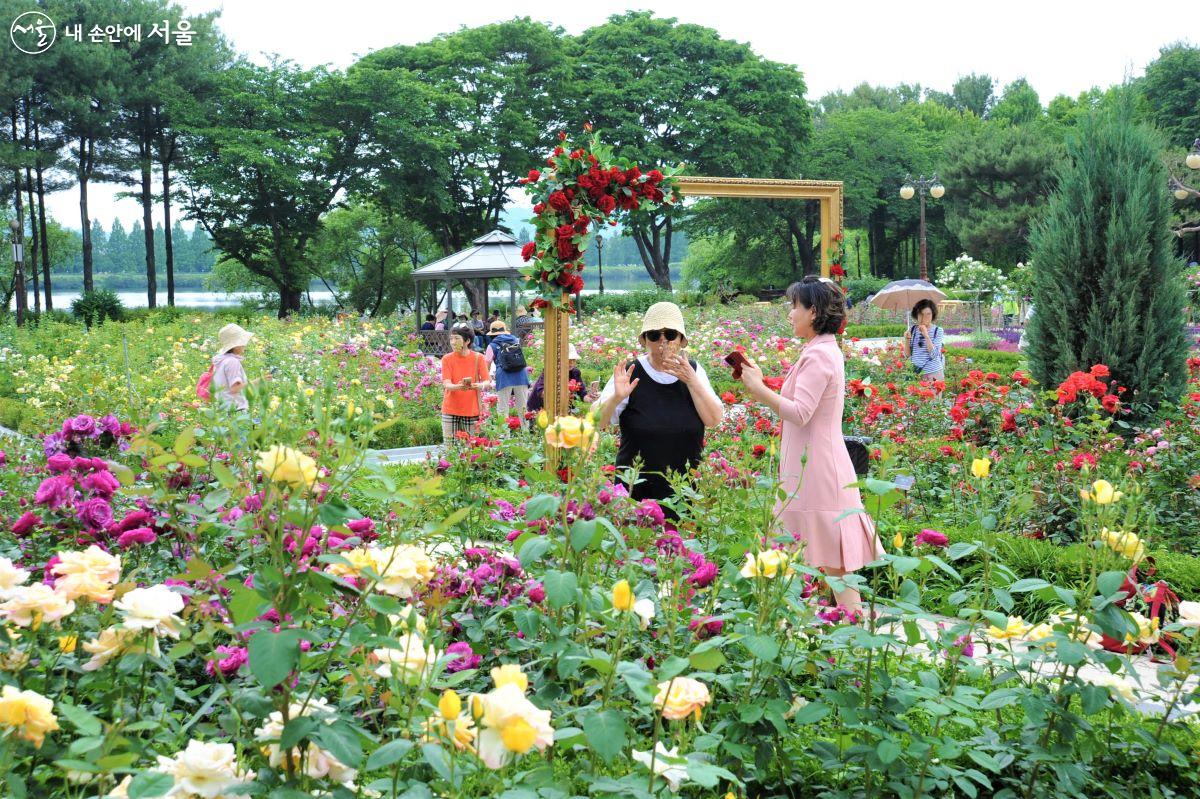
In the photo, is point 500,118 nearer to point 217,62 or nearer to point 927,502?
point 217,62

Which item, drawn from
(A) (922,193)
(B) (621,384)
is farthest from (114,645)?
(A) (922,193)

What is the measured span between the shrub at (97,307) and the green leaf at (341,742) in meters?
27.4

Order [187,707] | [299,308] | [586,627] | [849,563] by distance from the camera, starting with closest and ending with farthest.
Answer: [586,627]
[187,707]
[849,563]
[299,308]

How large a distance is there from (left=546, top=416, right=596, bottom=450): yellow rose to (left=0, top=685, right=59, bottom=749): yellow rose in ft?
3.13

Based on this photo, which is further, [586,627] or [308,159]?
[308,159]

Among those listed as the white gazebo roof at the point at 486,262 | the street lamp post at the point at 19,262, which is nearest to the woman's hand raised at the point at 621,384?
the white gazebo roof at the point at 486,262

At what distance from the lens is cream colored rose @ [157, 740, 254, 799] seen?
1.33 metres

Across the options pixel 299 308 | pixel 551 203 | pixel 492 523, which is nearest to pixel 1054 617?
pixel 492 523

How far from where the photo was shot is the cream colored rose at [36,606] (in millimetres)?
1501

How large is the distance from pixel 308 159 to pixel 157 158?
619 centimetres

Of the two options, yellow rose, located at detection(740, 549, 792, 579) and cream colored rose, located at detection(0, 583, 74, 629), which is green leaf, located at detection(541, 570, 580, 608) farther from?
cream colored rose, located at detection(0, 583, 74, 629)

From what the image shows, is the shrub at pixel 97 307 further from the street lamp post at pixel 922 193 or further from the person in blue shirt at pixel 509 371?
the person in blue shirt at pixel 509 371

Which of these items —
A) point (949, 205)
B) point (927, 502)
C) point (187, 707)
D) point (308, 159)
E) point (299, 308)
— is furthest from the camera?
point (949, 205)

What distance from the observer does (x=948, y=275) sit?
112ft
